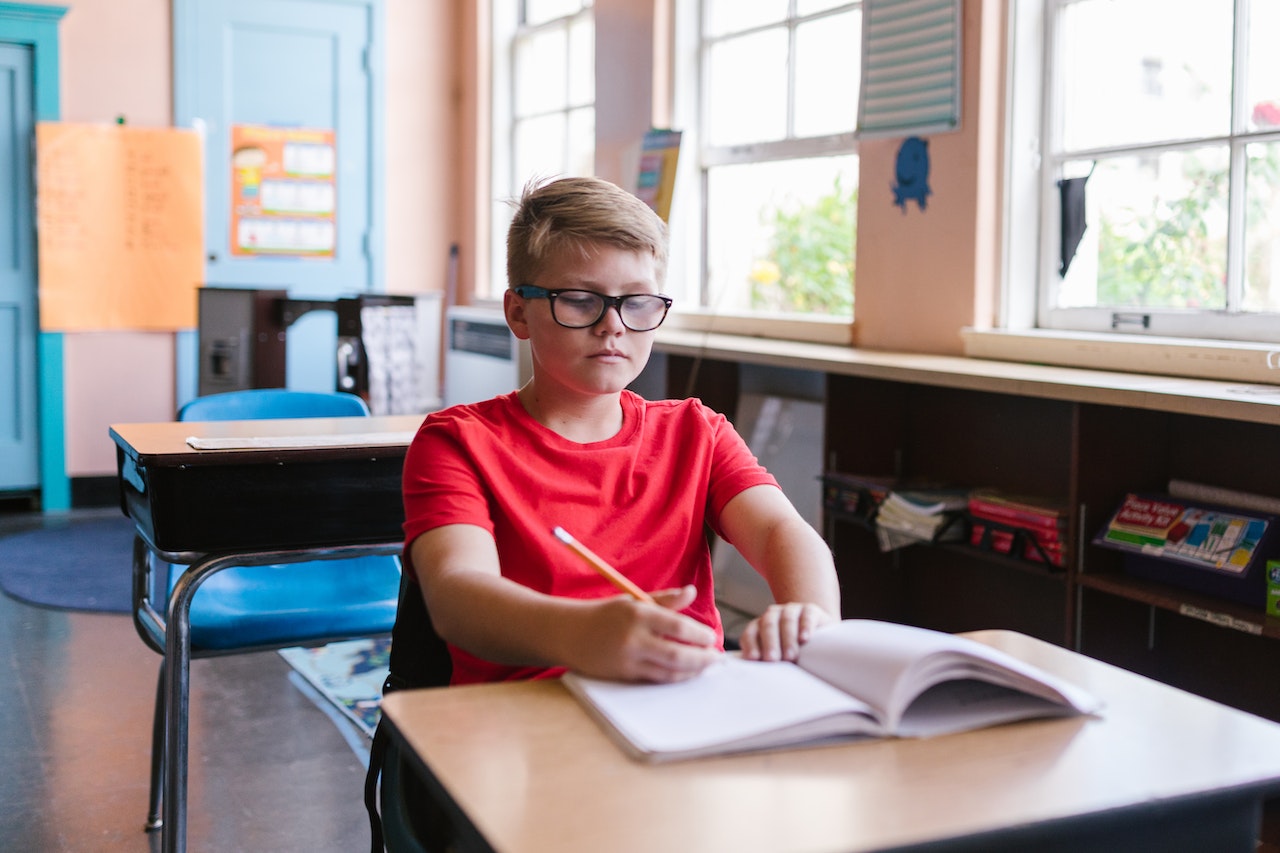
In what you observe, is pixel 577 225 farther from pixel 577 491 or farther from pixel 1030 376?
pixel 1030 376

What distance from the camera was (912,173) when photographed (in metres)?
3.59

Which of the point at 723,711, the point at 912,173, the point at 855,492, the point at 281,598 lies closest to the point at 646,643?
the point at 723,711

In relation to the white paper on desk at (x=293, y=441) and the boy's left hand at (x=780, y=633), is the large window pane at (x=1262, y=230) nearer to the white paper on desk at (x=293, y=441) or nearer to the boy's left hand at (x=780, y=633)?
the white paper on desk at (x=293, y=441)

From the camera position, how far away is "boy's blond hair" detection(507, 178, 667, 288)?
144cm

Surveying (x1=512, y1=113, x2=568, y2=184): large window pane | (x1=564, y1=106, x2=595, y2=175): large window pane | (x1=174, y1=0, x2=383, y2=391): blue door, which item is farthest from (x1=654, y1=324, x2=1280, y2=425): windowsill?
(x1=174, y1=0, x2=383, y2=391): blue door

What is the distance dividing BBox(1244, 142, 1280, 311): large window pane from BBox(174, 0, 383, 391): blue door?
173 inches

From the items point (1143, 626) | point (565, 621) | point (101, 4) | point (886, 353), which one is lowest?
point (1143, 626)

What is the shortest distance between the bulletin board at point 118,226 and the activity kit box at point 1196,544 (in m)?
4.75

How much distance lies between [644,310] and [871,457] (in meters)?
2.18

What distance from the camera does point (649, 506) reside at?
4.87ft

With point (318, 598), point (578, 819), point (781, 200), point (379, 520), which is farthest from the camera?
point (781, 200)

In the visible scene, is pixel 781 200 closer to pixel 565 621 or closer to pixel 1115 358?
pixel 1115 358

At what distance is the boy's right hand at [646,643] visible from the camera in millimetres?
1033

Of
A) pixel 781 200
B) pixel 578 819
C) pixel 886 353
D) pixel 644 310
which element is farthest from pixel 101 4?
pixel 578 819
